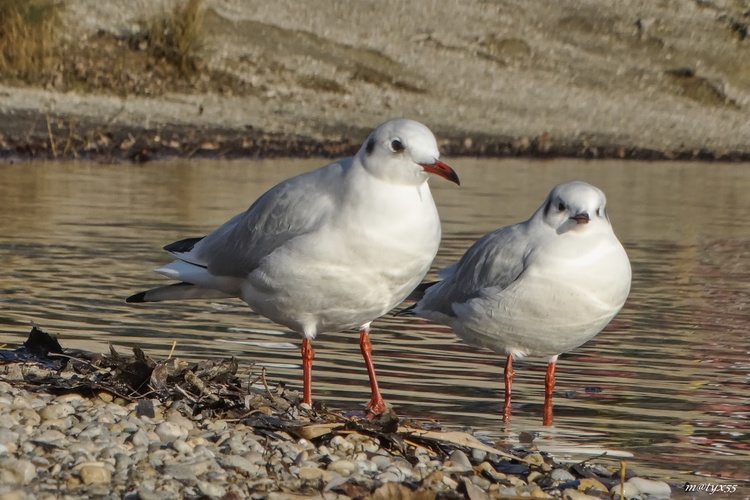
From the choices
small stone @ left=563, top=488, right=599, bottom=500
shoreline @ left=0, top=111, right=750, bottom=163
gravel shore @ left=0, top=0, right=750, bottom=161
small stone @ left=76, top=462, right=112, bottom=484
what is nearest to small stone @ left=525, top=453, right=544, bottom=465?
small stone @ left=563, top=488, right=599, bottom=500

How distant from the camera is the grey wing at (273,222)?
21.4 ft

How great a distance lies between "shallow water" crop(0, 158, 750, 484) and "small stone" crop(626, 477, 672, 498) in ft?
0.87

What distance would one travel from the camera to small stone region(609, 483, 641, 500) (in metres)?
5.46

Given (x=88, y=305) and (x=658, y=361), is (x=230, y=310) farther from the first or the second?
(x=658, y=361)

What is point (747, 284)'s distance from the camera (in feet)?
35.8

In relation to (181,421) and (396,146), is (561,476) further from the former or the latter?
(396,146)

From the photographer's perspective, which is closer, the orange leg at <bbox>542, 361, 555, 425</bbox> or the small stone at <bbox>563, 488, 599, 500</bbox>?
the small stone at <bbox>563, 488, 599, 500</bbox>

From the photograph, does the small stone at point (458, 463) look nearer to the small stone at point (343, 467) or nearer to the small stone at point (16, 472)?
the small stone at point (343, 467)

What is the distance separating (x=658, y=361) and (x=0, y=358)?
3301 mm

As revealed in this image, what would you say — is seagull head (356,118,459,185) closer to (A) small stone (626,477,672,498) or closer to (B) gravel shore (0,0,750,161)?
(A) small stone (626,477,672,498)

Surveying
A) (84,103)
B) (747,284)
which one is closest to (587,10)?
(84,103)

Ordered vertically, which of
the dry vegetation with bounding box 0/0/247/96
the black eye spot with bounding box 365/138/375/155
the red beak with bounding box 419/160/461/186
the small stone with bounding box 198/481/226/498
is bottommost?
the small stone with bounding box 198/481/226/498

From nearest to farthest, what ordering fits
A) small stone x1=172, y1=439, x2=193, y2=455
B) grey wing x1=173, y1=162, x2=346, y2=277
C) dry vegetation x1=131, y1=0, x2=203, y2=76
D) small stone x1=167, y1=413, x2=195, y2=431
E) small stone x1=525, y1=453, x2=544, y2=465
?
1. small stone x1=172, y1=439, x2=193, y2=455
2. small stone x1=167, y1=413, x2=195, y2=431
3. small stone x1=525, y1=453, x2=544, y2=465
4. grey wing x1=173, y1=162, x2=346, y2=277
5. dry vegetation x1=131, y1=0, x2=203, y2=76

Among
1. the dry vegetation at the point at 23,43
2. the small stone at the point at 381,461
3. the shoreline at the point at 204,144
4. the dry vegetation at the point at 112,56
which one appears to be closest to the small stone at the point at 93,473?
the small stone at the point at 381,461
